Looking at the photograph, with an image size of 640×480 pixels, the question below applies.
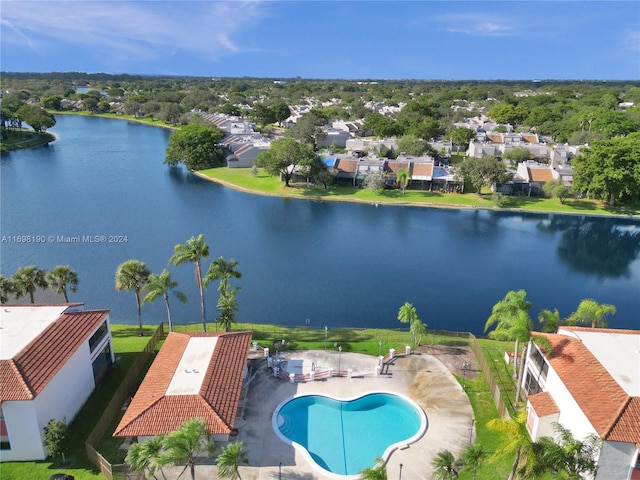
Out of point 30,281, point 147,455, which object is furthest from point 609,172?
point 30,281

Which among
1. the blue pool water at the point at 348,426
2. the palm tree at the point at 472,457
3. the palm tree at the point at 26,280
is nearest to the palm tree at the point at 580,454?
the palm tree at the point at 472,457

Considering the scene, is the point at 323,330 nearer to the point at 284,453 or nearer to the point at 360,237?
the point at 284,453

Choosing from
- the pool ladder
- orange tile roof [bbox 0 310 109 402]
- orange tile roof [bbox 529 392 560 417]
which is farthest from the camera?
the pool ladder

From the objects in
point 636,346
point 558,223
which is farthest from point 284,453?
point 558,223

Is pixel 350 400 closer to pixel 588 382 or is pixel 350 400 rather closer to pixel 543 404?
pixel 543 404

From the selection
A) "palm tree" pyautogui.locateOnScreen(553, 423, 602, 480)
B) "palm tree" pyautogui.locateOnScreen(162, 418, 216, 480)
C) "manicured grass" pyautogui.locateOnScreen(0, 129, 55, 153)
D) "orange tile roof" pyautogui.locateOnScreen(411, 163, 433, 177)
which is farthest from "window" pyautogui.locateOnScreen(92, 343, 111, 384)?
"manicured grass" pyautogui.locateOnScreen(0, 129, 55, 153)

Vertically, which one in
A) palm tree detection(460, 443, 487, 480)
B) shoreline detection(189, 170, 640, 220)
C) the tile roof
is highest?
shoreline detection(189, 170, 640, 220)

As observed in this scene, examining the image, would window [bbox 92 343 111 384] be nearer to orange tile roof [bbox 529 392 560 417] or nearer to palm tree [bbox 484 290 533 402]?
palm tree [bbox 484 290 533 402]
